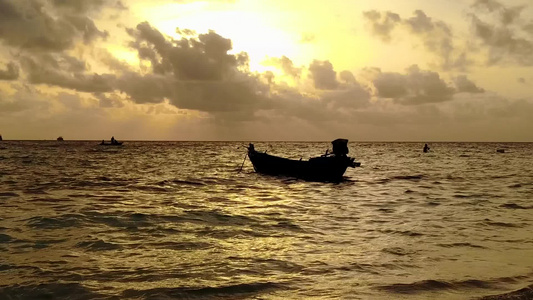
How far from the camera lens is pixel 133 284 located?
8047mm

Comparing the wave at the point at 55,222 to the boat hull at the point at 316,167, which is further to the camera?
the boat hull at the point at 316,167

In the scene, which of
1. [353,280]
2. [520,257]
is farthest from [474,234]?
[353,280]

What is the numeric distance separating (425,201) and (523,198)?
5.54 metres

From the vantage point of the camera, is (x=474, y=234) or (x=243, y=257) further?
(x=474, y=234)

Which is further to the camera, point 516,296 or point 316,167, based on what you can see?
point 316,167

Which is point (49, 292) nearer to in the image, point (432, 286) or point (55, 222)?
point (55, 222)

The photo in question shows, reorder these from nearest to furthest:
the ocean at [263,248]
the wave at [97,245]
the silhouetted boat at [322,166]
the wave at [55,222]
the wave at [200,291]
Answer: the wave at [200,291]
the ocean at [263,248]
the wave at [97,245]
the wave at [55,222]
the silhouetted boat at [322,166]

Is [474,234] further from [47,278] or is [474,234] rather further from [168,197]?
[168,197]

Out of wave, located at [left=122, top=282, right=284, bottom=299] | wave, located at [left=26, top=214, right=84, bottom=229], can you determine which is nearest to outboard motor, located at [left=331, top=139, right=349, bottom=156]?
wave, located at [left=26, top=214, right=84, bottom=229]

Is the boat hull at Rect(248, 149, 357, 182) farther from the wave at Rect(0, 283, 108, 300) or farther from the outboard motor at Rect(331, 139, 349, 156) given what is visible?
the wave at Rect(0, 283, 108, 300)

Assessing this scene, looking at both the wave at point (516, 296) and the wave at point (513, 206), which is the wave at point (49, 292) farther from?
the wave at point (513, 206)

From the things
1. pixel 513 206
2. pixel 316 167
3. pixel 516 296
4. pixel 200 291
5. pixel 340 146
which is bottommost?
pixel 513 206

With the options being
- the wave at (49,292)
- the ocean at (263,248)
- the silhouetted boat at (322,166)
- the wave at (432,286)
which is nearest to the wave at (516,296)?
the ocean at (263,248)

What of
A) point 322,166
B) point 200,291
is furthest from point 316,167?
point 200,291
